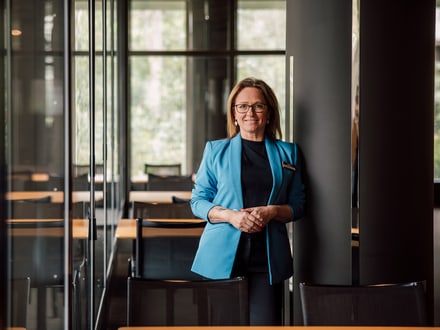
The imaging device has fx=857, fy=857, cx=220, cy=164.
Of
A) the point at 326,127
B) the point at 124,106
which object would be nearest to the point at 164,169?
the point at 124,106

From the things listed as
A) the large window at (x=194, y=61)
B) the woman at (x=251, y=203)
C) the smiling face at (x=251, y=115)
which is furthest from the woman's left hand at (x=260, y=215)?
the large window at (x=194, y=61)

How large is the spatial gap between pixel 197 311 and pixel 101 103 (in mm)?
3378

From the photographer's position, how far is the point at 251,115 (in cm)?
420

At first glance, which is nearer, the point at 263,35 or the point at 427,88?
the point at 427,88

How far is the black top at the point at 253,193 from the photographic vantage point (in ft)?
13.6

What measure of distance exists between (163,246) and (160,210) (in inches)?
41.3

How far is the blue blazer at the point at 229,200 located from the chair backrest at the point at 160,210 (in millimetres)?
2127

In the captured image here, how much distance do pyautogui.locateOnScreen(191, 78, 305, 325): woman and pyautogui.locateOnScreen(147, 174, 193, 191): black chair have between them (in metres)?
5.66

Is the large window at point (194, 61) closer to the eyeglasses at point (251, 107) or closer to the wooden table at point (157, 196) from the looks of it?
the wooden table at point (157, 196)

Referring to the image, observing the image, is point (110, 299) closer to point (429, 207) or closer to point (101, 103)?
point (101, 103)

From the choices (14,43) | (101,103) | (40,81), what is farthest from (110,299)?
(14,43)

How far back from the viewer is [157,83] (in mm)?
11859

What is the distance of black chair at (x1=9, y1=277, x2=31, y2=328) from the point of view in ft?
7.42

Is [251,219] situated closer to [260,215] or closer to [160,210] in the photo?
[260,215]
